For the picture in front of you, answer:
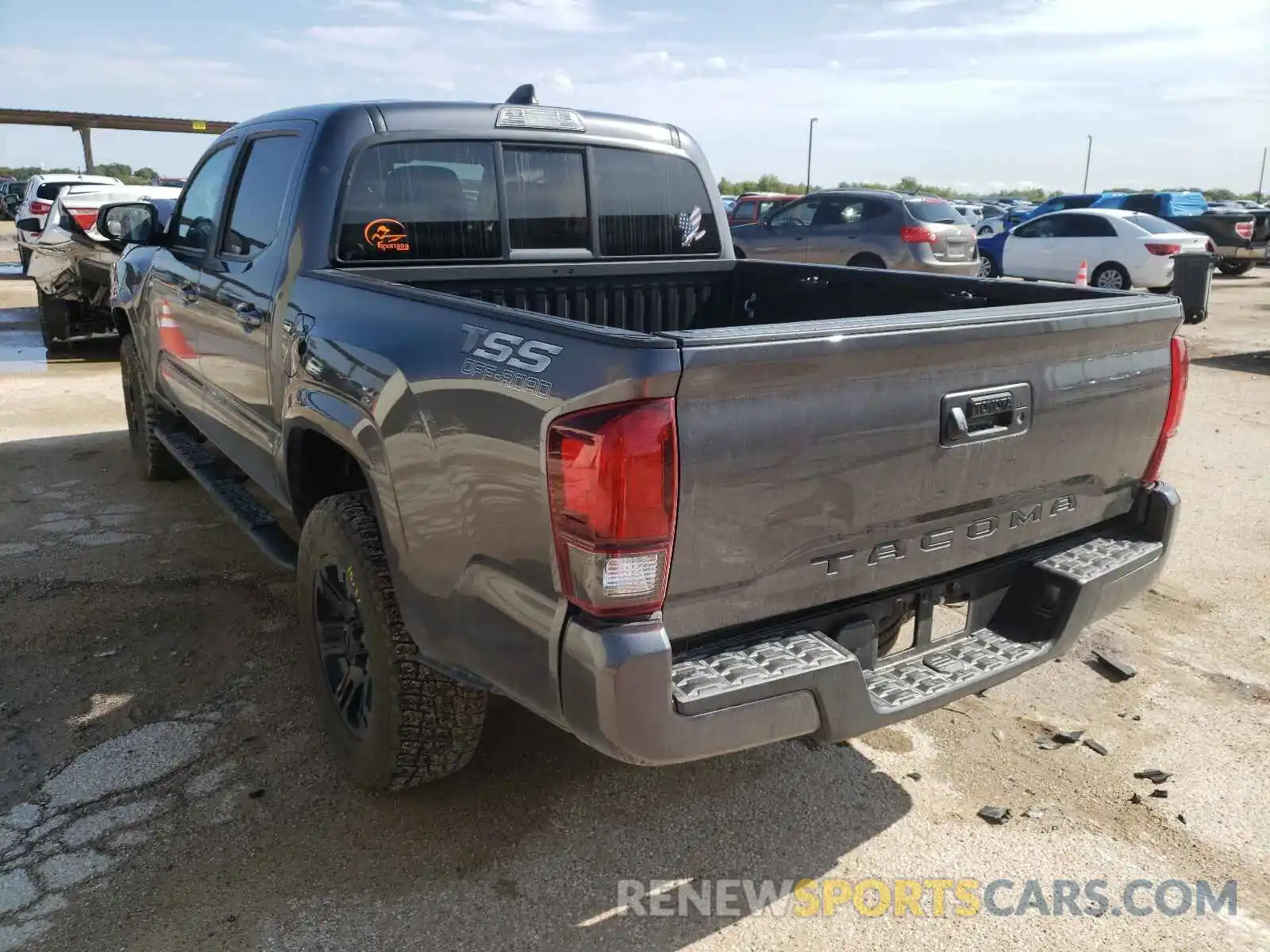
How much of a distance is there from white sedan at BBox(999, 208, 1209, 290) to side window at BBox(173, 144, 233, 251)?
13126mm

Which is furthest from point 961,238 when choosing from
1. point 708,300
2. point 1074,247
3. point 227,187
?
point 227,187

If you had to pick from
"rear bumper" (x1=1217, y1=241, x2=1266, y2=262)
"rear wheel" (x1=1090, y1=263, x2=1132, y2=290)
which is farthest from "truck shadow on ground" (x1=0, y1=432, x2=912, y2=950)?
"rear bumper" (x1=1217, y1=241, x2=1266, y2=262)

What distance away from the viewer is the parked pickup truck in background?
21938 millimetres

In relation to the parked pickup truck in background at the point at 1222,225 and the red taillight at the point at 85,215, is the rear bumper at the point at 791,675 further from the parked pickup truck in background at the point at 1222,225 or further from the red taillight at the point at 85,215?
the parked pickup truck in background at the point at 1222,225

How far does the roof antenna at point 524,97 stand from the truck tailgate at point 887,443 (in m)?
2.17

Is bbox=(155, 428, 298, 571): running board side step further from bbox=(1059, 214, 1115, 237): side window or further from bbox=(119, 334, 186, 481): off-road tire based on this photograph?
bbox=(1059, 214, 1115, 237): side window

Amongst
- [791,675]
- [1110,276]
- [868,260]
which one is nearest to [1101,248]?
[1110,276]

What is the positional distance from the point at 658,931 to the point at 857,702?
0.77 m

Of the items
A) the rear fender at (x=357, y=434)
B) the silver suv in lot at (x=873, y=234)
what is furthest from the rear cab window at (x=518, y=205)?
the silver suv in lot at (x=873, y=234)

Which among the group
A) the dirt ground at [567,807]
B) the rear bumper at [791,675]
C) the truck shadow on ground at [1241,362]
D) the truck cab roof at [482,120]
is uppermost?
the truck cab roof at [482,120]

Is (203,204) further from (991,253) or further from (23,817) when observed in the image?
(991,253)

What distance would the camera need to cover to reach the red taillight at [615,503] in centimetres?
204

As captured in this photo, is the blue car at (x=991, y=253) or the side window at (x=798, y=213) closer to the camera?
the side window at (x=798, y=213)

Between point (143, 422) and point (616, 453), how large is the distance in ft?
16.3
